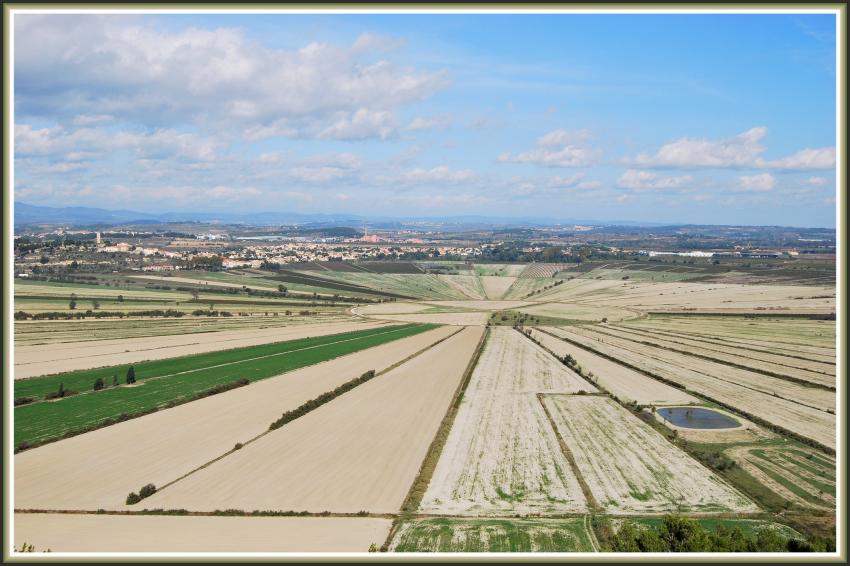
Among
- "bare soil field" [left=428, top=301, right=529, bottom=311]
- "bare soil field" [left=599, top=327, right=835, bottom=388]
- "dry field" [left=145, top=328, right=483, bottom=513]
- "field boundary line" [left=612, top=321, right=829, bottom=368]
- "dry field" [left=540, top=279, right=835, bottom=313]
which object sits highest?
"dry field" [left=540, top=279, right=835, bottom=313]

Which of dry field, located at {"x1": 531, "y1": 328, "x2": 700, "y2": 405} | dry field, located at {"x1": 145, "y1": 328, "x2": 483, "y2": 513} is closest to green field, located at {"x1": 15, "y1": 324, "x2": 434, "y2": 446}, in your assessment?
dry field, located at {"x1": 145, "y1": 328, "x2": 483, "y2": 513}

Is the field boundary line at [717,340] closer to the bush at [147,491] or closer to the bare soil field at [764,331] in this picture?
the bare soil field at [764,331]

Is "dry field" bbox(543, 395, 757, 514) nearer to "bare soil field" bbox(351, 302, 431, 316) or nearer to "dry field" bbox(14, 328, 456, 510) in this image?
"dry field" bbox(14, 328, 456, 510)

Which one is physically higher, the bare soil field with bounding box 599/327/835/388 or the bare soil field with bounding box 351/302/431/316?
the bare soil field with bounding box 351/302/431/316

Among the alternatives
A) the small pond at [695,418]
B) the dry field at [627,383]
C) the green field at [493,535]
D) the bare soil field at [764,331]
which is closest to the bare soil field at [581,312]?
the bare soil field at [764,331]

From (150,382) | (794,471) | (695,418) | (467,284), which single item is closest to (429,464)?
(794,471)

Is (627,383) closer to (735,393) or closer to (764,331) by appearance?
(735,393)

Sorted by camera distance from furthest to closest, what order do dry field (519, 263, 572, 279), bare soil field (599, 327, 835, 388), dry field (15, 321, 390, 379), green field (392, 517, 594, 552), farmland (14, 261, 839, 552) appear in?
dry field (519, 263, 572, 279)
bare soil field (599, 327, 835, 388)
dry field (15, 321, 390, 379)
farmland (14, 261, 839, 552)
green field (392, 517, 594, 552)
